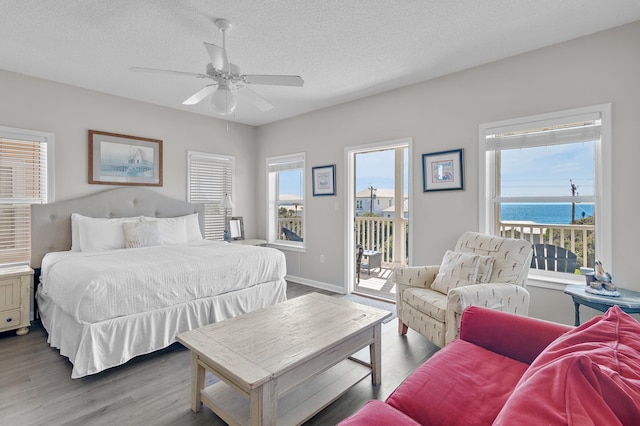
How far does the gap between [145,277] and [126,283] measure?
0.14 metres

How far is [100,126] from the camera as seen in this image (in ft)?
12.7

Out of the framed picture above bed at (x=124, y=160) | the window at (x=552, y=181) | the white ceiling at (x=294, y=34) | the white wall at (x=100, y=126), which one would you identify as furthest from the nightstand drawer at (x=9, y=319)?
the window at (x=552, y=181)

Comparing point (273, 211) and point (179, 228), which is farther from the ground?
point (273, 211)

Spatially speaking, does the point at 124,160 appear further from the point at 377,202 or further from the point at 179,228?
the point at 377,202

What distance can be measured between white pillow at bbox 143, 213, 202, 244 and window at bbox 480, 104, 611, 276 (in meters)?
3.55

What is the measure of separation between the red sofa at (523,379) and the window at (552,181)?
5.39 ft

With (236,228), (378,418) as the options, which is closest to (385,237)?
(236,228)

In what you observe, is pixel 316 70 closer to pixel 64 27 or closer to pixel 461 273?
pixel 64 27

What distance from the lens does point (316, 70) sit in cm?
325

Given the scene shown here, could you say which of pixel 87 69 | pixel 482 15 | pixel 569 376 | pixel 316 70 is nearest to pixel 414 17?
pixel 482 15

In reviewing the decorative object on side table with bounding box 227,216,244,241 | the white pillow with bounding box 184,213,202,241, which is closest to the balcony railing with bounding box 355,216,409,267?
the decorative object on side table with bounding box 227,216,244,241

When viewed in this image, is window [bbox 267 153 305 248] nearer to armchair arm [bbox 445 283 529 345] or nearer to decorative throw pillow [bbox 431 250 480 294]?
decorative throw pillow [bbox 431 250 480 294]

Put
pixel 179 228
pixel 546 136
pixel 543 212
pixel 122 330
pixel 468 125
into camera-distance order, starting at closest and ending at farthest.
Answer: pixel 122 330, pixel 546 136, pixel 543 212, pixel 468 125, pixel 179 228

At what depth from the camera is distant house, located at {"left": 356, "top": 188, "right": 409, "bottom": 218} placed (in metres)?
5.59
